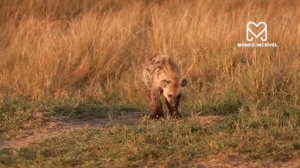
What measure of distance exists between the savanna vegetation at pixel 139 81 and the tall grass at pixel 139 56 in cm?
2

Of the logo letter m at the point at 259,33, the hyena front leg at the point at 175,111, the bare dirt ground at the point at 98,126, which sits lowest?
the bare dirt ground at the point at 98,126

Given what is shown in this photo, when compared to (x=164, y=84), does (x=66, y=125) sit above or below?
below

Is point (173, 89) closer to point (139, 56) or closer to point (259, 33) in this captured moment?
point (139, 56)

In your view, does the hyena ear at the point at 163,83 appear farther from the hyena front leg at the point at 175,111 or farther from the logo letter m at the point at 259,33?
the logo letter m at the point at 259,33

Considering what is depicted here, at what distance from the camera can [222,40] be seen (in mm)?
9883

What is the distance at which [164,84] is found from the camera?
23.0ft

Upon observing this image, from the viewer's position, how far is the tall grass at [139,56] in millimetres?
8117

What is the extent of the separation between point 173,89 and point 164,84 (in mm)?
111

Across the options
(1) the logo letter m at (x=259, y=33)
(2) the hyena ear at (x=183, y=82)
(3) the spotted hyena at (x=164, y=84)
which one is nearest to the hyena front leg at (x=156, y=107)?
(3) the spotted hyena at (x=164, y=84)

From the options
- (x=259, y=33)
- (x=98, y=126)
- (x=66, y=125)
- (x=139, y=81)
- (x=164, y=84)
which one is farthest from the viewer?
(x=259, y=33)

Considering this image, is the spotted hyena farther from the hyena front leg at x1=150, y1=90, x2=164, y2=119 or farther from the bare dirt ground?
the bare dirt ground

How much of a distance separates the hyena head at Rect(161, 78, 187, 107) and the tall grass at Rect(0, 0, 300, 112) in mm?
776

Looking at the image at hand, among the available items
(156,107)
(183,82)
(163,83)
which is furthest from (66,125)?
(183,82)

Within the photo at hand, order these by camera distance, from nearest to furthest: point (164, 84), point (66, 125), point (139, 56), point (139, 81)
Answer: point (66, 125) < point (164, 84) < point (139, 81) < point (139, 56)
